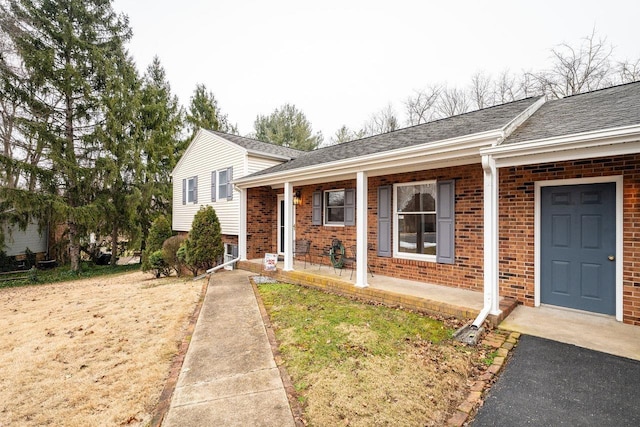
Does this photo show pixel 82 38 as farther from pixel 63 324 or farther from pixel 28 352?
pixel 28 352

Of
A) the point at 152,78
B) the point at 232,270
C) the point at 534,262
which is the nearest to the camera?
the point at 534,262

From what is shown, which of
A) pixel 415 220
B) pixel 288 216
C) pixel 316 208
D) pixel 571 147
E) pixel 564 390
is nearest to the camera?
pixel 564 390

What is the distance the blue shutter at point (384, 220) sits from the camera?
23.2 feet

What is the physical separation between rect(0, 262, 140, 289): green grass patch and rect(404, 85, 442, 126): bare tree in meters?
23.4

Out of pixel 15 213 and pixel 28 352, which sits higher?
pixel 15 213

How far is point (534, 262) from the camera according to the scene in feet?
16.4

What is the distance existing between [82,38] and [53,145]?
539cm

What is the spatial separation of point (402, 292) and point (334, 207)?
11.9ft

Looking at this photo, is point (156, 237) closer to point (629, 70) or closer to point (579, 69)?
point (579, 69)

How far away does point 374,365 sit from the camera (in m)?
3.37

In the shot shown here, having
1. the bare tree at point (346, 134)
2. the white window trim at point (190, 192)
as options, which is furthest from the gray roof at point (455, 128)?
the bare tree at point (346, 134)

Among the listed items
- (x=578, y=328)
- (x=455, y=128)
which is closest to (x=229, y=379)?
(x=578, y=328)

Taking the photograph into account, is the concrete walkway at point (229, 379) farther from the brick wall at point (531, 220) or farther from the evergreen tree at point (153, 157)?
the evergreen tree at point (153, 157)

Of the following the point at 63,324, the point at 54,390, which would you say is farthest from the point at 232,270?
the point at 54,390
